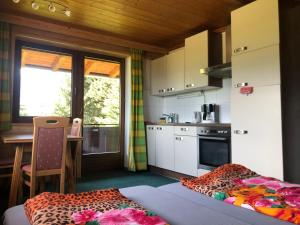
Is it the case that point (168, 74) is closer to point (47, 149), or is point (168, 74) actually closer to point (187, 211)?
point (47, 149)

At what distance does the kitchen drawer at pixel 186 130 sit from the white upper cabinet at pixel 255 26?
1.21 m

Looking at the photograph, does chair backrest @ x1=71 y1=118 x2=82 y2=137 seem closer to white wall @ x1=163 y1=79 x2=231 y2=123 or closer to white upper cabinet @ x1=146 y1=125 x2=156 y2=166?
white upper cabinet @ x1=146 y1=125 x2=156 y2=166

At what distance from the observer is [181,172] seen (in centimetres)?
368

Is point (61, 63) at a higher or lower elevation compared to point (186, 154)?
higher

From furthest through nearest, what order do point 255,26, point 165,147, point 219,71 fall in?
point 165,147 < point 219,71 < point 255,26

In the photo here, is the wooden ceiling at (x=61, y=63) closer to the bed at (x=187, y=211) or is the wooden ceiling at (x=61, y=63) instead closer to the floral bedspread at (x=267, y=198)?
the bed at (x=187, y=211)

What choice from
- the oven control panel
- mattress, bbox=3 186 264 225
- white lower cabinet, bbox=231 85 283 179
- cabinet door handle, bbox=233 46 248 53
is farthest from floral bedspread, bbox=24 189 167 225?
cabinet door handle, bbox=233 46 248 53

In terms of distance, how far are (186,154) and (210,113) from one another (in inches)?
30.8

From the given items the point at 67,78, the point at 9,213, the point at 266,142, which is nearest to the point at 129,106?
the point at 67,78

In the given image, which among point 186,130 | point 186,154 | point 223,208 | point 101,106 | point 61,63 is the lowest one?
point 186,154

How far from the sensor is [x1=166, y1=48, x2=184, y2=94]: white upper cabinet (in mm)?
4074

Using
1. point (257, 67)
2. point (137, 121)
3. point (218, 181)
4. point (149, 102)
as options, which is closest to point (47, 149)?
point (218, 181)

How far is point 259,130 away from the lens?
2.59 m

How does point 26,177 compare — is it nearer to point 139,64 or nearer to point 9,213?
point 9,213
